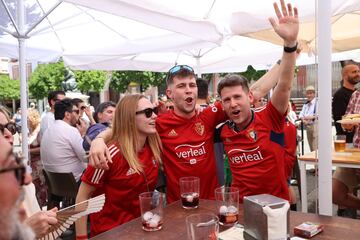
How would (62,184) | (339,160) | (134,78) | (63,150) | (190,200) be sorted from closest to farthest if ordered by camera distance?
(190,200)
(339,160)
(62,184)
(63,150)
(134,78)

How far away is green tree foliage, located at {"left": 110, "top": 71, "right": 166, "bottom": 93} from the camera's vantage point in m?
28.4

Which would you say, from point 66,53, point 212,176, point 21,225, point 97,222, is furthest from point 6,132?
point 66,53

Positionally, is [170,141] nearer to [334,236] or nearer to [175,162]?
[175,162]

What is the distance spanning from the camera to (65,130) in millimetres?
5059

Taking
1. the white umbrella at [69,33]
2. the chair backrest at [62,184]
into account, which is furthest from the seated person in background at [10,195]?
the white umbrella at [69,33]

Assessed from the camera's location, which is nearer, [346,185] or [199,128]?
[199,128]

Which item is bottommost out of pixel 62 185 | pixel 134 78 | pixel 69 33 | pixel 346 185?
pixel 346 185

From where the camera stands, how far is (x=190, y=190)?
2.36 meters

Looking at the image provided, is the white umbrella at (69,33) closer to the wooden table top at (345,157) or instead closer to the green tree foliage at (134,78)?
the wooden table top at (345,157)

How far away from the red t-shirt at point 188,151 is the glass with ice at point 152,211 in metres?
0.77

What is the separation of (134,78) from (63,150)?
2456 centimetres

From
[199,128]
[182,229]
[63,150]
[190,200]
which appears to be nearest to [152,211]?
[182,229]

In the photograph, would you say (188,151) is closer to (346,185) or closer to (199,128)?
(199,128)

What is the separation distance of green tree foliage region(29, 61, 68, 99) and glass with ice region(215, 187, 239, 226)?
1289 inches
